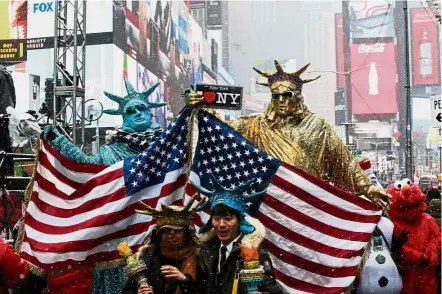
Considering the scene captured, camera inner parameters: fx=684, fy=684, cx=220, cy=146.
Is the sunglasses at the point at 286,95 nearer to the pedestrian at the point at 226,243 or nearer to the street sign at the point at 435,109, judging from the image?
the pedestrian at the point at 226,243

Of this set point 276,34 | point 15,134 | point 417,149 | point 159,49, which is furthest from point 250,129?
point 417,149

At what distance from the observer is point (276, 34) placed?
57781 millimetres

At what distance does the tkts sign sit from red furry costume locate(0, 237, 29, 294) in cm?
164

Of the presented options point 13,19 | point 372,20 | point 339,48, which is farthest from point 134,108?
point 372,20

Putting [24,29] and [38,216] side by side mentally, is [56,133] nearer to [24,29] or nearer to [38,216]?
[38,216]

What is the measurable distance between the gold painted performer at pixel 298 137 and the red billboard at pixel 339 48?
6688 centimetres

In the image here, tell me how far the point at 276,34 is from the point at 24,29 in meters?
29.7

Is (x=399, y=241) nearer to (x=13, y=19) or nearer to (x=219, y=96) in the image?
(x=219, y=96)

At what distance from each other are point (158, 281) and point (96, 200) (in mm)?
1475

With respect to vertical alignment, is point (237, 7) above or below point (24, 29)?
above

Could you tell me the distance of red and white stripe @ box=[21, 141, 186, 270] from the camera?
16.3 ft

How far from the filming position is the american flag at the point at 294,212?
17.0 ft

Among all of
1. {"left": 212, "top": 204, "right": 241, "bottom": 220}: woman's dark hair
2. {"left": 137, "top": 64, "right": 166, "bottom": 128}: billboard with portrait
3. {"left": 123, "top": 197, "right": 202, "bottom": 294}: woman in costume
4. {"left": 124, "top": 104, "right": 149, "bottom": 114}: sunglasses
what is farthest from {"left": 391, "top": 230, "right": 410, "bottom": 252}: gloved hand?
{"left": 137, "top": 64, "right": 166, "bottom": 128}: billboard with portrait

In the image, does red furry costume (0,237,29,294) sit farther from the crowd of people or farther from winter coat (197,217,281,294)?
winter coat (197,217,281,294)
